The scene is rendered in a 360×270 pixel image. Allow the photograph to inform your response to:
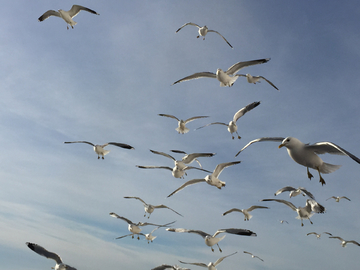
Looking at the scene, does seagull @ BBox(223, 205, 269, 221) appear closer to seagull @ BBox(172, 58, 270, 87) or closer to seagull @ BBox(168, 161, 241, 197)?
seagull @ BBox(168, 161, 241, 197)

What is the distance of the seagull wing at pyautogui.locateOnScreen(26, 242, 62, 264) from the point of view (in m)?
14.2

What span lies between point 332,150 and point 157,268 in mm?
10831

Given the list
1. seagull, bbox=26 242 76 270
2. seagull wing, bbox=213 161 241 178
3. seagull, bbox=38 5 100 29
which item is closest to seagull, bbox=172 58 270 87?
seagull wing, bbox=213 161 241 178

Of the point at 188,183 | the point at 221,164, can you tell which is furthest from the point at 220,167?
the point at 188,183

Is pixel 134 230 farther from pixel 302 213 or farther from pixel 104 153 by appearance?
pixel 302 213

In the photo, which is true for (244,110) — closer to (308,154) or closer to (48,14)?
(308,154)

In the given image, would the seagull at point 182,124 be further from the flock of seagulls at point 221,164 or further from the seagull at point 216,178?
the seagull at point 216,178

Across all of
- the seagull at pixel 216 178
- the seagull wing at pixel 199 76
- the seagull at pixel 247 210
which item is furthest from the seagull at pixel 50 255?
the seagull wing at pixel 199 76

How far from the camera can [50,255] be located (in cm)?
1431

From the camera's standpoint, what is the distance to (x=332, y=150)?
10.1 meters

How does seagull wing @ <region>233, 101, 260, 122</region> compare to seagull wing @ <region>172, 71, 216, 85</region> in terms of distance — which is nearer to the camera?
seagull wing @ <region>233, 101, 260, 122</region>

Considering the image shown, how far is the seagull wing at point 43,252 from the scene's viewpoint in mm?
14180

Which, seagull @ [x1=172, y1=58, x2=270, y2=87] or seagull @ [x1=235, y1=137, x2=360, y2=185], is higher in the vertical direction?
seagull @ [x1=172, y1=58, x2=270, y2=87]

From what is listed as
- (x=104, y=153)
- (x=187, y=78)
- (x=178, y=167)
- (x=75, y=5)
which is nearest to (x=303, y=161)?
(x=178, y=167)
